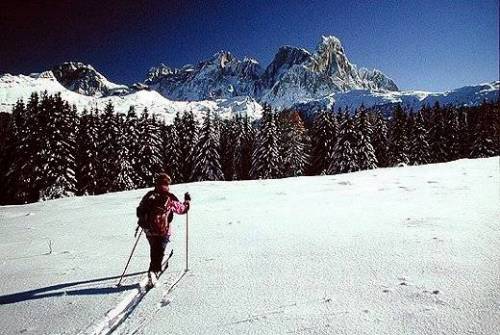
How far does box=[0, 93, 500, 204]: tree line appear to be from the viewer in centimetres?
3797

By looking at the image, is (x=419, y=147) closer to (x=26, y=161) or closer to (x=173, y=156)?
(x=173, y=156)

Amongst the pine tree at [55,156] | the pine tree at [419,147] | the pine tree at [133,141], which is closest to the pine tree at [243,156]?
the pine tree at [133,141]

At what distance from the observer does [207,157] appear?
52031 mm

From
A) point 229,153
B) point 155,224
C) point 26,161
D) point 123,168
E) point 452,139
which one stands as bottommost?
point 123,168

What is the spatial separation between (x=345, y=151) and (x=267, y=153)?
990 cm

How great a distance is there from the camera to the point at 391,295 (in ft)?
17.4

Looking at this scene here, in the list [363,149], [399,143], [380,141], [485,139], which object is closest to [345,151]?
[363,149]

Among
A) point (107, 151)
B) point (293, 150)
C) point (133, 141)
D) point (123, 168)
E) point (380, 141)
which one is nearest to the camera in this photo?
point (123, 168)

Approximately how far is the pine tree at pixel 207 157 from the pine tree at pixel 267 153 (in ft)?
18.5

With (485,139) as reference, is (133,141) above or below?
above

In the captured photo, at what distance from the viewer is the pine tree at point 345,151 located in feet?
146

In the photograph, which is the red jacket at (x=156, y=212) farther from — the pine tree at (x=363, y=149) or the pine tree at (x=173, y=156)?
the pine tree at (x=173, y=156)

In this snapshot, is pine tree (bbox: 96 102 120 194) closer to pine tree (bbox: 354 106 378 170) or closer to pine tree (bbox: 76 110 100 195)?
pine tree (bbox: 76 110 100 195)

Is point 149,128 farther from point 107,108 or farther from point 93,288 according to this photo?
point 93,288
